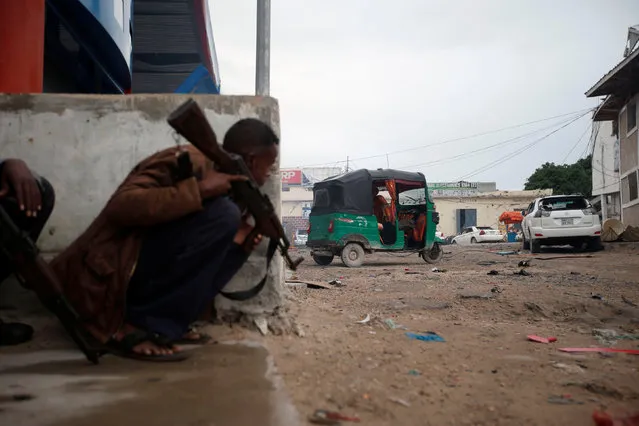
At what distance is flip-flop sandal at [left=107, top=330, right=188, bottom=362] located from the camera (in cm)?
193

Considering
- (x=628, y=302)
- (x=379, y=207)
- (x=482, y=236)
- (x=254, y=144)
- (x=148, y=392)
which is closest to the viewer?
(x=148, y=392)

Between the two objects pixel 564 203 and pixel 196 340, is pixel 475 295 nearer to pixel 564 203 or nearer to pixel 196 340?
pixel 196 340

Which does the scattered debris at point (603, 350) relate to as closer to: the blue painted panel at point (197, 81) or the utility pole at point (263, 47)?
the utility pole at point (263, 47)

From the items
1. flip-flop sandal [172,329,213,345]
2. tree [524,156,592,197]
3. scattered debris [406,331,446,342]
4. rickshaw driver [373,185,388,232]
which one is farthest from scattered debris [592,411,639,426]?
tree [524,156,592,197]

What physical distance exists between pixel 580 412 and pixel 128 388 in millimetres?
1525

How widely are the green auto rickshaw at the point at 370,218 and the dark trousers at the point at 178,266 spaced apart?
27.7 ft

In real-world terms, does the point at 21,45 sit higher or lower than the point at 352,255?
higher

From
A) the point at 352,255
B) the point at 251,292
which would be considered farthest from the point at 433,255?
the point at 251,292

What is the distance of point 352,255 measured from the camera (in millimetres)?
10625

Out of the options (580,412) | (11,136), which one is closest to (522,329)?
(580,412)

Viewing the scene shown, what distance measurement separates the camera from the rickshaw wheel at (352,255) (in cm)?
1054

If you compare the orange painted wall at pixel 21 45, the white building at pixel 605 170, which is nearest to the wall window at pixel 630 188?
the white building at pixel 605 170

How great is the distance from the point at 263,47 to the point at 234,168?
4.11 meters

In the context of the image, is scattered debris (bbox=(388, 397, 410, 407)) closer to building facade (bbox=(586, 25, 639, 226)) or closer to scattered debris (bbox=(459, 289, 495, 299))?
scattered debris (bbox=(459, 289, 495, 299))
